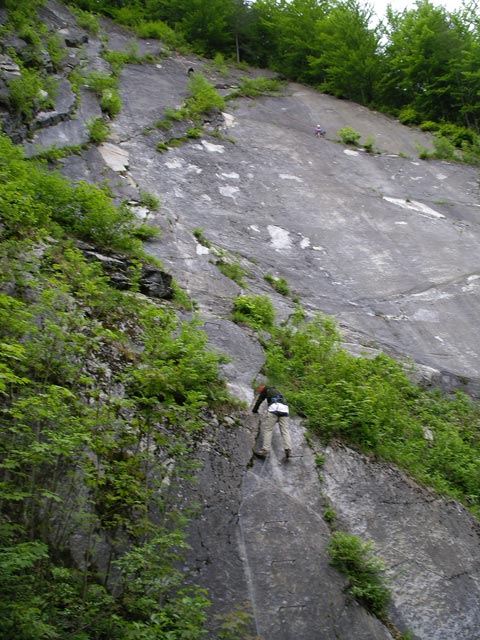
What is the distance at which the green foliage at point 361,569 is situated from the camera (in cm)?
590

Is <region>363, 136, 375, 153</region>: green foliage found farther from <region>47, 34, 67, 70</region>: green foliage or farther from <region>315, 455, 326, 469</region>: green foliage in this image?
<region>315, 455, 326, 469</region>: green foliage

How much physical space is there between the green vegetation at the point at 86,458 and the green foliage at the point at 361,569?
5.12 ft

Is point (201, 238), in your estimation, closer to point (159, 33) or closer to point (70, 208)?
point (70, 208)

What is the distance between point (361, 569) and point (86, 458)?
3.05 m

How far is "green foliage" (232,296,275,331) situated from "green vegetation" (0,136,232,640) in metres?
2.04

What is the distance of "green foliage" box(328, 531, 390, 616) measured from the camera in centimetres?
590

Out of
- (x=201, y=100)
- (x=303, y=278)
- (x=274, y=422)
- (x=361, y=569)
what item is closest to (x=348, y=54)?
(x=201, y=100)

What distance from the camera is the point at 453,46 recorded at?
22406 millimetres

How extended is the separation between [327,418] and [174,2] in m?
23.4

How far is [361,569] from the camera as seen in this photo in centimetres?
605

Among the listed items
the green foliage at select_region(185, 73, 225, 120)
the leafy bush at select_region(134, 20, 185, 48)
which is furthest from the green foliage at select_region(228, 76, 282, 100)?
the leafy bush at select_region(134, 20, 185, 48)

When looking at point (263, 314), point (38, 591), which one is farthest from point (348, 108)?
point (38, 591)

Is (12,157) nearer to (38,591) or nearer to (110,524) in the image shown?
(110,524)

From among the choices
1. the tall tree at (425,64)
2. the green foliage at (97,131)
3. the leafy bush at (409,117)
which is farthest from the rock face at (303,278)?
the tall tree at (425,64)
